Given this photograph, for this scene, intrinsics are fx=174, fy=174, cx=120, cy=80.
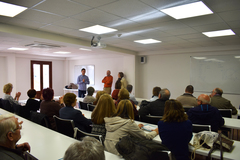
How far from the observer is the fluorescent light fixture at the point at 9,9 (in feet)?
8.53

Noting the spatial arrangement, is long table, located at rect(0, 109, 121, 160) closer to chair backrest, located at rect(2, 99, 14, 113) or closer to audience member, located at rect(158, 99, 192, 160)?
audience member, located at rect(158, 99, 192, 160)

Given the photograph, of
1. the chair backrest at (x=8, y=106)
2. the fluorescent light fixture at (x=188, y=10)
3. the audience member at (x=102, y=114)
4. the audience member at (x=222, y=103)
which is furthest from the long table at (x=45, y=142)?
the audience member at (x=222, y=103)

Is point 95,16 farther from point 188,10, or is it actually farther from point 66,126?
point 66,126

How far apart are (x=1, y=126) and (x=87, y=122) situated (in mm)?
1260

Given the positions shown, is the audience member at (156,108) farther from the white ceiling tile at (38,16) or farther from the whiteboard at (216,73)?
the whiteboard at (216,73)

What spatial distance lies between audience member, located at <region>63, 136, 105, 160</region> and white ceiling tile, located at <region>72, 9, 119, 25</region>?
7.94 ft

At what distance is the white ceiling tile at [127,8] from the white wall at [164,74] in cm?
447

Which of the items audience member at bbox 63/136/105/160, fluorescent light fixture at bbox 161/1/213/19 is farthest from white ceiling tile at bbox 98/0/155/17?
audience member at bbox 63/136/105/160

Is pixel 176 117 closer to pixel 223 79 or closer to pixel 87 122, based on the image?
pixel 87 122

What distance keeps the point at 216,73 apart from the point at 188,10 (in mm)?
4171

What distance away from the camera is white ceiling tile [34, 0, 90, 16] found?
8.17ft

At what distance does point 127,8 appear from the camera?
2.67 metres

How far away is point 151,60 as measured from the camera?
7.68 m

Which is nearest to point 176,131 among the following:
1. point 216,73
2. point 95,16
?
point 95,16
